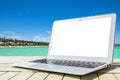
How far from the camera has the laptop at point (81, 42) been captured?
1410mm

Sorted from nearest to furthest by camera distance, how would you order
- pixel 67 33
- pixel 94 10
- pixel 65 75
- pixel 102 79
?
pixel 102 79
pixel 65 75
pixel 67 33
pixel 94 10

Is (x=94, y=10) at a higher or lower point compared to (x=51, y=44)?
higher

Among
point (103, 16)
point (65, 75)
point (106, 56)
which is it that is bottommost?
point (65, 75)

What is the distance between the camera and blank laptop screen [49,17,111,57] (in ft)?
4.92

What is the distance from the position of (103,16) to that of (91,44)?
28 cm

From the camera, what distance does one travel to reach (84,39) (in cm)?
162

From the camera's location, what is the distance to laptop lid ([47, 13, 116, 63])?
1464 millimetres

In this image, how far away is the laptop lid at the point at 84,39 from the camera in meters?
1.46

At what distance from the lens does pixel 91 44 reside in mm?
1551

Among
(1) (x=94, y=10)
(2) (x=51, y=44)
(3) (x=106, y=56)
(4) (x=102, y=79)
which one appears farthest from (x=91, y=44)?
(1) (x=94, y=10)

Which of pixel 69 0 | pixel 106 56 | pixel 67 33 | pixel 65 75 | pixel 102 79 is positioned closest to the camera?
pixel 102 79

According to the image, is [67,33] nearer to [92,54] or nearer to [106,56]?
[92,54]

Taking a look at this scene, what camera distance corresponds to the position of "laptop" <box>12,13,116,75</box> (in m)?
1.41

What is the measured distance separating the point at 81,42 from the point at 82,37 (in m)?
0.05
